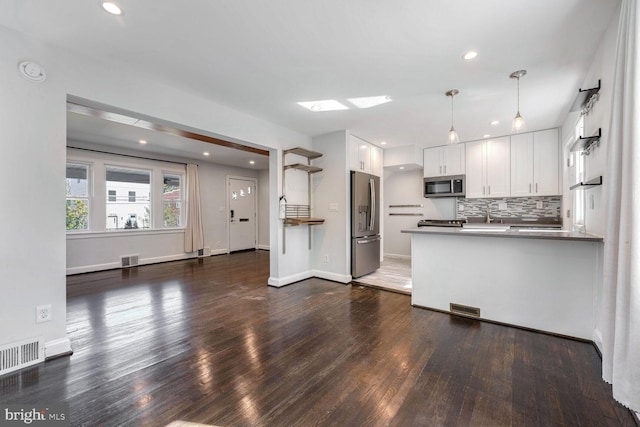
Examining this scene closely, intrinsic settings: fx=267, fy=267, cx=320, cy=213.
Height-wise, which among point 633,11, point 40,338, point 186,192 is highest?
point 633,11

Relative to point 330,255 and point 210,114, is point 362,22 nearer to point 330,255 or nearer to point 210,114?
point 210,114

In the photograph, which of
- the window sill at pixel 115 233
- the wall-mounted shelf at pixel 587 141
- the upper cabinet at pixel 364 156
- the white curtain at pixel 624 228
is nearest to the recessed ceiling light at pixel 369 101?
the upper cabinet at pixel 364 156

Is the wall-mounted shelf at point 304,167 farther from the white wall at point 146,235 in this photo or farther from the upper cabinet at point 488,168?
the white wall at point 146,235

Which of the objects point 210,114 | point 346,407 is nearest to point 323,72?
point 210,114

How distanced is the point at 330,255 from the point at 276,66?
9.55ft

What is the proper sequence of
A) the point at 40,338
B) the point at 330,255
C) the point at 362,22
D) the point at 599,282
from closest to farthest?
1. the point at 362,22
2. the point at 40,338
3. the point at 599,282
4. the point at 330,255

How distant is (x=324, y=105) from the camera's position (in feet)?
10.8

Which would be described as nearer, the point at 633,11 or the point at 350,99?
the point at 633,11

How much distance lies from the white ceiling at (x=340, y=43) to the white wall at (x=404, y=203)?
2.82m

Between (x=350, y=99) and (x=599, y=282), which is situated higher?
(x=350, y=99)

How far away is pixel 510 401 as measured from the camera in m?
1.58

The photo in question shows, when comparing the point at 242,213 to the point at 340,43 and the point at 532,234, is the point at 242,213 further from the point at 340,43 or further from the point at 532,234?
the point at 532,234

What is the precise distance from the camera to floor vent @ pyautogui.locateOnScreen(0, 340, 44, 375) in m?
1.87

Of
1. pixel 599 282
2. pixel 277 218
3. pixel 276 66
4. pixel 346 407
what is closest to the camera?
pixel 346 407
